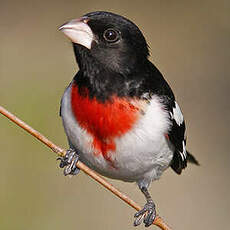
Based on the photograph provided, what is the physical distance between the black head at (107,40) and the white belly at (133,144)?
0.31 meters

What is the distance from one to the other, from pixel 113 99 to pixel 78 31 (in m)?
0.48

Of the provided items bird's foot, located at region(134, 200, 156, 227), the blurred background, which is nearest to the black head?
the blurred background

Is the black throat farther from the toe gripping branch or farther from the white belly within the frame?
the toe gripping branch

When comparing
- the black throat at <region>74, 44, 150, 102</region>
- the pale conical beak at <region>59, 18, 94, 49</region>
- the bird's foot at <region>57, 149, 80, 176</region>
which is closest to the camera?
the pale conical beak at <region>59, 18, 94, 49</region>

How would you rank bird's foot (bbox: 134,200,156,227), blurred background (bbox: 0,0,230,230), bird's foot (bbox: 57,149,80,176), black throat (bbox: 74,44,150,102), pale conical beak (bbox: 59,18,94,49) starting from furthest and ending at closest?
blurred background (bbox: 0,0,230,230), bird's foot (bbox: 134,200,156,227), bird's foot (bbox: 57,149,80,176), black throat (bbox: 74,44,150,102), pale conical beak (bbox: 59,18,94,49)

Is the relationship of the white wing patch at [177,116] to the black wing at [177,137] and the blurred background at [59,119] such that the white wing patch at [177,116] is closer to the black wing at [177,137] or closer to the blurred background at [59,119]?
the black wing at [177,137]

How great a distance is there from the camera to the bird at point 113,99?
3756 mm

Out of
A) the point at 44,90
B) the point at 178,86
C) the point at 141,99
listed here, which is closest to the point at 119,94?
the point at 141,99

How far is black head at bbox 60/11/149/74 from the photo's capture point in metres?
3.71

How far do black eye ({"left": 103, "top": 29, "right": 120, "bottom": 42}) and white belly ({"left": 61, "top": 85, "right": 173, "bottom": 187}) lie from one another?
471 mm

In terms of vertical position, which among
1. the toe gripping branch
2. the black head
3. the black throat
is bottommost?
the toe gripping branch

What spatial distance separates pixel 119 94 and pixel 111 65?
19 cm

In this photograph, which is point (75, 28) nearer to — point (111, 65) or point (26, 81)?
point (111, 65)

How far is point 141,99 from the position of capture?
390 centimetres
